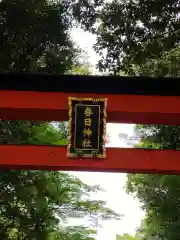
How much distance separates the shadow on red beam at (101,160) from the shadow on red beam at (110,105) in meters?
0.49

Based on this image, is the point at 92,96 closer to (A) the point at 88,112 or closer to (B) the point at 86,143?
(A) the point at 88,112

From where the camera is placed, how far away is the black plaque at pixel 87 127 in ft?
15.9

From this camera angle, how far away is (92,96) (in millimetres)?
5020

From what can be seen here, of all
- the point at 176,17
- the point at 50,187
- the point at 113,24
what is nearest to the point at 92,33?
the point at 113,24

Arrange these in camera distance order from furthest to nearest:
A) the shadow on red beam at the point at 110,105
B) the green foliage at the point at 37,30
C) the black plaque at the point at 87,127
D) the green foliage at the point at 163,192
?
1. the green foliage at the point at 163,192
2. the green foliage at the point at 37,30
3. the shadow on red beam at the point at 110,105
4. the black plaque at the point at 87,127

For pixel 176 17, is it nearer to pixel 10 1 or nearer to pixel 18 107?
pixel 10 1

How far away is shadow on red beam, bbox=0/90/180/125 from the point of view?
4953mm

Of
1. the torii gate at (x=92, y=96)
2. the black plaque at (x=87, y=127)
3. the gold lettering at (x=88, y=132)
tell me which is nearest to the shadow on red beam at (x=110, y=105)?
the torii gate at (x=92, y=96)

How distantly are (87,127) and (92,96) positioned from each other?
45 centimetres

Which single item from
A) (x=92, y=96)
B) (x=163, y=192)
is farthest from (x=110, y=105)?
(x=163, y=192)

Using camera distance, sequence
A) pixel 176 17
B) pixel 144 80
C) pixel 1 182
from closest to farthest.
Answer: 1. pixel 144 80
2. pixel 176 17
3. pixel 1 182

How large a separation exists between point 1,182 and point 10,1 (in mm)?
4271

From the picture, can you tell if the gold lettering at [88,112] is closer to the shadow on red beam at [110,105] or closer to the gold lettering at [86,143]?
the shadow on red beam at [110,105]

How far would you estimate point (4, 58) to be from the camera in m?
8.45
